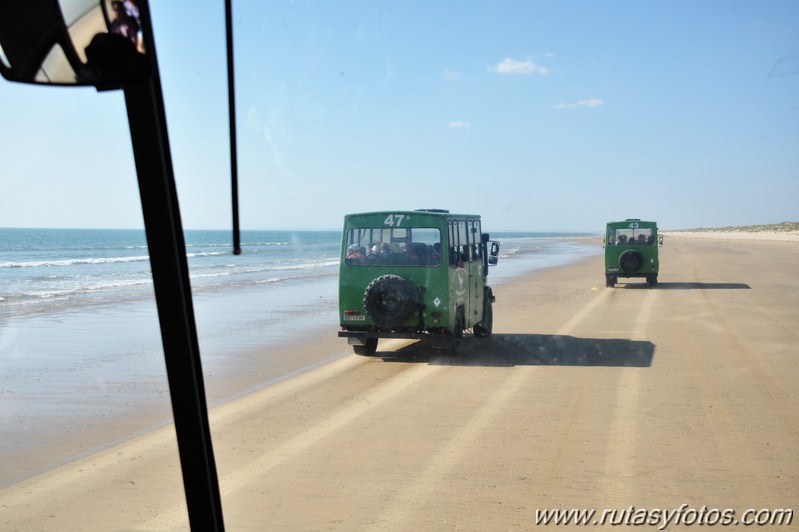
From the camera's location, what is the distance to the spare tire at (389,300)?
1279 cm

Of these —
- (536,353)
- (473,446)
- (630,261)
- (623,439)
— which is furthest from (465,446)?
(630,261)

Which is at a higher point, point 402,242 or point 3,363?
point 402,242

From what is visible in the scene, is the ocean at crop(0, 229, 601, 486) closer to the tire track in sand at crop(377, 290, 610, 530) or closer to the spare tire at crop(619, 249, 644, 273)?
the tire track in sand at crop(377, 290, 610, 530)

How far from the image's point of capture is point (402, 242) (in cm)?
1320

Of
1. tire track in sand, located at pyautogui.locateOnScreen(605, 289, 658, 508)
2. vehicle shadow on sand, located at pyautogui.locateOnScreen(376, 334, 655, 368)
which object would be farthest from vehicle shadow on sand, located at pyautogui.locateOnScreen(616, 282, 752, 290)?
tire track in sand, located at pyautogui.locateOnScreen(605, 289, 658, 508)

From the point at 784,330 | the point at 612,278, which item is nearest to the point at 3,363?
the point at 784,330

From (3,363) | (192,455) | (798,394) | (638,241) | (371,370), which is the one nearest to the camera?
(192,455)

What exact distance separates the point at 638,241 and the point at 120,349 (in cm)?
1944

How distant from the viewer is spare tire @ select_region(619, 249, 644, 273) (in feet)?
93.5

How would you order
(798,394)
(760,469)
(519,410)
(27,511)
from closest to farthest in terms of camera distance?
(27,511) → (760,469) → (519,410) → (798,394)

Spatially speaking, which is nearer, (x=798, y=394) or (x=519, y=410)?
(x=519, y=410)

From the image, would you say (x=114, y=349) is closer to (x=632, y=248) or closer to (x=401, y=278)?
(x=401, y=278)

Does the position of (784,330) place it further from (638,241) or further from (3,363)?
(3,363)

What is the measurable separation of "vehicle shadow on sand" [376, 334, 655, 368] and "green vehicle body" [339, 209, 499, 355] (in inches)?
21.2
